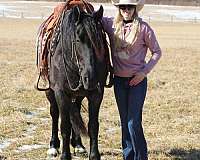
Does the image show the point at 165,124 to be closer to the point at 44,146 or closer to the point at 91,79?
the point at 44,146

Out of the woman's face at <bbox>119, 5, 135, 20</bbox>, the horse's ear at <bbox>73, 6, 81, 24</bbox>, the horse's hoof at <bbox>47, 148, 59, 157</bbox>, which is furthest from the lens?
the horse's hoof at <bbox>47, 148, 59, 157</bbox>

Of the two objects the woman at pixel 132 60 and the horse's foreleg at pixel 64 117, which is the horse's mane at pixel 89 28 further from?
the horse's foreleg at pixel 64 117

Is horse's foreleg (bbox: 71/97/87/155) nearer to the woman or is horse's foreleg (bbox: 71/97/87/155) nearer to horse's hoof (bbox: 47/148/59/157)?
horse's hoof (bbox: 47/148/59/157)

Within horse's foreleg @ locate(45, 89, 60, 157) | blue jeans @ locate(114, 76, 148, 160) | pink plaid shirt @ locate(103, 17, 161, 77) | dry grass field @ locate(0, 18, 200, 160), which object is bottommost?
dry grass field @ locate(0, 18, 200, 160)

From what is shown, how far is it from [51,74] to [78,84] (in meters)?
0.59

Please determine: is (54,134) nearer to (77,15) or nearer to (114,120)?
(114,120)

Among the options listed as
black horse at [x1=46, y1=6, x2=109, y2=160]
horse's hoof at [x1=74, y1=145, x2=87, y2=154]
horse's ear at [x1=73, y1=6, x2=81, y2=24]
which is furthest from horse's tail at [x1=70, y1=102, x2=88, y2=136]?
horse's ear at [x1=73, y1=6, x2=81, y2=24]

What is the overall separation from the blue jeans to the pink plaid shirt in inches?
5.5

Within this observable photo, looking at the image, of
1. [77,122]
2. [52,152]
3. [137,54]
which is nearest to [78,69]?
[137,54]

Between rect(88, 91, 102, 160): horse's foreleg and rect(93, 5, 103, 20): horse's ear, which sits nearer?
rect(93, 5, 103, 20): horse's ear

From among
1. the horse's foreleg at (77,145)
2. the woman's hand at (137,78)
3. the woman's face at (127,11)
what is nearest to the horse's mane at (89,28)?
the woman's face at (127,11)

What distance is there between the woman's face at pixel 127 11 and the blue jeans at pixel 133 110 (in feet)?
2.17

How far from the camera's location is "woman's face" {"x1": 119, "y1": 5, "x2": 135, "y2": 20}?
452cm

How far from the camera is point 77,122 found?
5406mm
